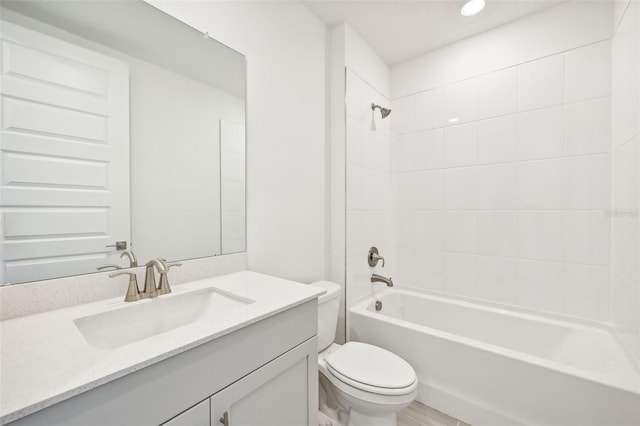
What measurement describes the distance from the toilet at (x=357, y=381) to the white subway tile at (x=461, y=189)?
1.18 metres

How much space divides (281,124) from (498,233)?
167 centimetres

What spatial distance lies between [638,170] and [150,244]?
6.81 feet

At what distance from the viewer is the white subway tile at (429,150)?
→ 2137 millimetres

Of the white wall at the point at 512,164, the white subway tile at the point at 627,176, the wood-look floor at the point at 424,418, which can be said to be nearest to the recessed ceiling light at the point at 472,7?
the white wall at the point at 512,164

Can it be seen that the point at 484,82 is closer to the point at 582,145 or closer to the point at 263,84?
the point at 582,145

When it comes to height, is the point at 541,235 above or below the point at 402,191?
below

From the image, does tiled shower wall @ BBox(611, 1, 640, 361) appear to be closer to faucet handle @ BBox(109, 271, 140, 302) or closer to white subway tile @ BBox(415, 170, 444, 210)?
white subway tile @ BBox(415, 170, 444, 210)

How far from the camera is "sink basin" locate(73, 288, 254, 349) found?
0.79 m

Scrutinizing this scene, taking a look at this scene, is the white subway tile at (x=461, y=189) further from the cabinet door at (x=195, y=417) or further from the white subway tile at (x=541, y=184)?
the cabinet door at (x=195, y=417)

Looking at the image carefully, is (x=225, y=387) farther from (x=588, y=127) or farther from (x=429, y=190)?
(x=588, y=127)

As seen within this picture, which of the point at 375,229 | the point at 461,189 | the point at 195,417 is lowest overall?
the point at 195,417

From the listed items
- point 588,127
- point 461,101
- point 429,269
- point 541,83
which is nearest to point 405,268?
point 429,269

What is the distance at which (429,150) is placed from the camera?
2.19 meters

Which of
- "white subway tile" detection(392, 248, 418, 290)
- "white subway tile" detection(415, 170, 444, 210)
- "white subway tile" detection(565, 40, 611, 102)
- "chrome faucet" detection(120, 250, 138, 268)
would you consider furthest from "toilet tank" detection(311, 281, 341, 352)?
"white subway tile" detection(565, 40, 611, 102)
